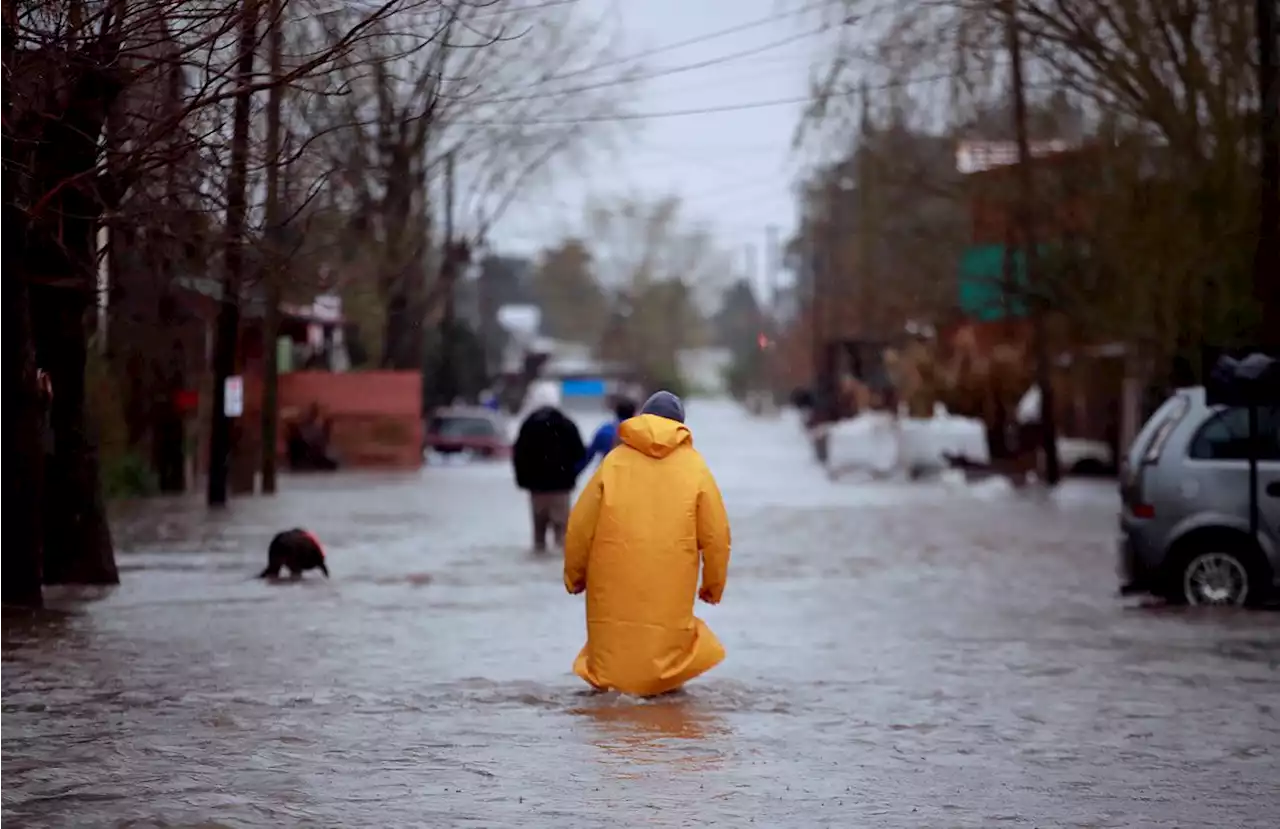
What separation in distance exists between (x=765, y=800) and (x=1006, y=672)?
5035mm

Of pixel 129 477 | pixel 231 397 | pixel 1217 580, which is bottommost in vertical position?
pixel 1217 580

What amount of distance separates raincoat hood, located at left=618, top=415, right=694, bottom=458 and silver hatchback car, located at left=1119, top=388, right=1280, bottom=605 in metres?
6.60

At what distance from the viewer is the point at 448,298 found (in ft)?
217

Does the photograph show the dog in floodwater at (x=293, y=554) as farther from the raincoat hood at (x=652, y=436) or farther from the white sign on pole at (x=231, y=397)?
the white sign on pole at (x=231, y=397)

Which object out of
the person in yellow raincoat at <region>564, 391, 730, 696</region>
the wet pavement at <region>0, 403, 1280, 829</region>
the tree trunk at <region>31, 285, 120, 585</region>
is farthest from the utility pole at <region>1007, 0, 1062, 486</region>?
the person in yellow raincoat at <region>564, 391, 730, 696</region>

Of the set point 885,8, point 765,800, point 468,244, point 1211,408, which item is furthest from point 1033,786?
point 468,244

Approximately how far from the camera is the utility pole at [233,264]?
1341 cm

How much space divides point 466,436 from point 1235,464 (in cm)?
4187

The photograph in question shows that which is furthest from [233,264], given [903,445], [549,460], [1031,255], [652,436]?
[903,445]

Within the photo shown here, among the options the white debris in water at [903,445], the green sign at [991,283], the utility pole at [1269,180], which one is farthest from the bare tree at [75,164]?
the white debris in water at [903,445]

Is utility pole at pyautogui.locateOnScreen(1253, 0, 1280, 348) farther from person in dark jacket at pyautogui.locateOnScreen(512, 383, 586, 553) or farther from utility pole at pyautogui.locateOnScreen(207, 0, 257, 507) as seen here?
utility pole at pyautogui.locateOnScreen(207, 0, 257, 507)

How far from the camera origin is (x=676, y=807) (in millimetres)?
9211

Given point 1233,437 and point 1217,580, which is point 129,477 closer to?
point 1217,580

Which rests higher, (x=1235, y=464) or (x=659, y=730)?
(x=1235, y=464)
